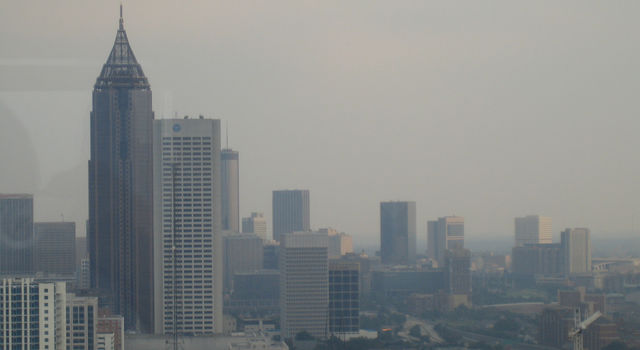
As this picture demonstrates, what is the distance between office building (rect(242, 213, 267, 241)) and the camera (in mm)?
16125

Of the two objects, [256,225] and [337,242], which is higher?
[256,225]

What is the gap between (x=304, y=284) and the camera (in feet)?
48.7

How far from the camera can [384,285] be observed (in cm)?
1809

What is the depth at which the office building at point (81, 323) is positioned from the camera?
26.1 ft

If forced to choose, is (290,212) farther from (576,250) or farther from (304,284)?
(576,250)

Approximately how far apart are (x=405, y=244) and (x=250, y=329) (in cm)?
666

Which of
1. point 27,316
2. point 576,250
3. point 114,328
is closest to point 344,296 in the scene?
point 576,250

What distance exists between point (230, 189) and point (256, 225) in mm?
2981

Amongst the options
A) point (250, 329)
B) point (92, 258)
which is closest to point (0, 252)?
point (92, 258)

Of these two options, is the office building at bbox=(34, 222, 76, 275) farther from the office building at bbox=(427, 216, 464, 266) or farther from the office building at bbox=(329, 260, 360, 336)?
the office building at bbox=(427, 216, 464, 266)

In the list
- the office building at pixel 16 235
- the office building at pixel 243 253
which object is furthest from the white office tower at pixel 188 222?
the office building at pixel 243 253

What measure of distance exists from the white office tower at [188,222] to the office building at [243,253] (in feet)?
11.7

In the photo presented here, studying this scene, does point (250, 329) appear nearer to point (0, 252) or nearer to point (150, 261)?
point (150, 261)

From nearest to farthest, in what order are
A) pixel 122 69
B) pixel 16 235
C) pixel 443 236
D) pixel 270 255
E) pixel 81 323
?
pixel 81 323
pixel 16 235
pixel 122 69
pixel 443 236
pixel 270 255
